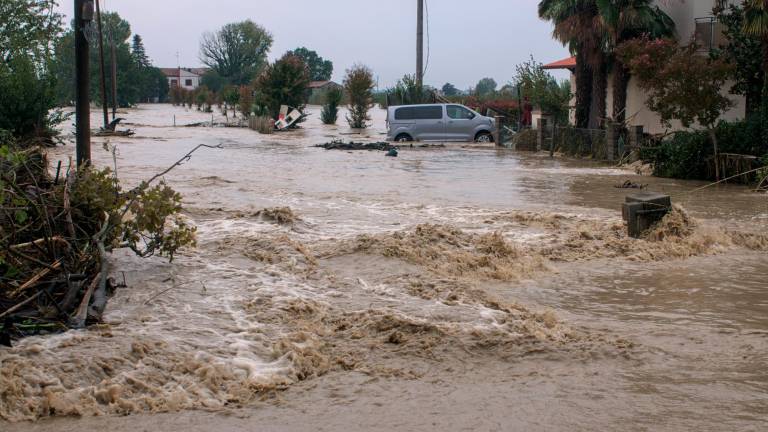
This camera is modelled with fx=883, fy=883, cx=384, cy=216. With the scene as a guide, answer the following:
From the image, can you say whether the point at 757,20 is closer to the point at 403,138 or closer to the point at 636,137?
the point at 636,137

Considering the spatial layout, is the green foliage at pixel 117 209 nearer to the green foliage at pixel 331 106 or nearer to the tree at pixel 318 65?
the green foliage at pixel 331 106

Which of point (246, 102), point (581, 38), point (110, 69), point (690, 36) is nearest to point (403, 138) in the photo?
point (581, 38)

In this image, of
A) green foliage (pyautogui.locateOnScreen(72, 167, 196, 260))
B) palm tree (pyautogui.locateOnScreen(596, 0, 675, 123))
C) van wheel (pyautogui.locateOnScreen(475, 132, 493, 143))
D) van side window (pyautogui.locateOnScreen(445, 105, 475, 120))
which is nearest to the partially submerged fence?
palm tree (pyautogui.locateOnScreen(596, 0, 675, 123))

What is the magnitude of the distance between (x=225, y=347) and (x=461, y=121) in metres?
28.2

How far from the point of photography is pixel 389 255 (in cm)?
1002

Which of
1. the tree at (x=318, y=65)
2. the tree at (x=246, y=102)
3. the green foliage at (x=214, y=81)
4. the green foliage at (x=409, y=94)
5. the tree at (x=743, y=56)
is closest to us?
the tree at (x=743, y=56)

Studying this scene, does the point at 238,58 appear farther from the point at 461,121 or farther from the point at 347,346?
the point at 347,346

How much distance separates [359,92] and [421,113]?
13603 millimetres

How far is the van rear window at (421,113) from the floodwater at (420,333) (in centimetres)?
2006

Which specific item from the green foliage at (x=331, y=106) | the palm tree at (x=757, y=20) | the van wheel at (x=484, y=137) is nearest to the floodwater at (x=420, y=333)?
the palm tree at (x=757, y=20)

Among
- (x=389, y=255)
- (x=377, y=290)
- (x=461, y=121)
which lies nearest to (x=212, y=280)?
(x=377, y=290)

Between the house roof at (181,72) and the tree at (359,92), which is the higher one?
the house roof at (181,72)

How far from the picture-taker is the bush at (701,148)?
1948 centimetres

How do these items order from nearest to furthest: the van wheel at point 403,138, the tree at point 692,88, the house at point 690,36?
the tree at point 692,88 < the house at point 690,36 < the van wheel at point 403,138
